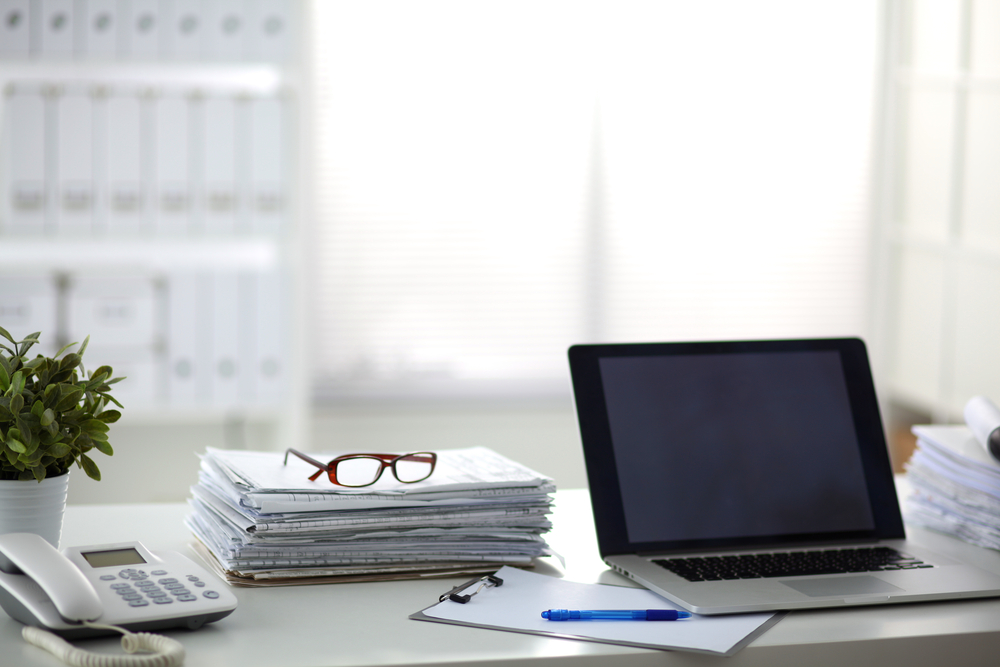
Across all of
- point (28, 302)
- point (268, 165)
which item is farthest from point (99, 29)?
point (28, 302)

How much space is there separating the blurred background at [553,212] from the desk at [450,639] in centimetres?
169

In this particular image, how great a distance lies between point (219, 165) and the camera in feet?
7.97

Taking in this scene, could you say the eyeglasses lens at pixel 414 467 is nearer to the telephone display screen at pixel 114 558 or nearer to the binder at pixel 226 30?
the telephone display screen at pixel 114 558

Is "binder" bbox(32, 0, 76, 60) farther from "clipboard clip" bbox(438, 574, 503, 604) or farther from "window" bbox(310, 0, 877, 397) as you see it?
"clipboard clip" bbox(438, 574, 503, 604)

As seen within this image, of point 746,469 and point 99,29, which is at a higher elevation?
point 99,29

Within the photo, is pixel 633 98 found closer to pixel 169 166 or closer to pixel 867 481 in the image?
pixel 169 166

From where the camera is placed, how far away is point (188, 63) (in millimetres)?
2441

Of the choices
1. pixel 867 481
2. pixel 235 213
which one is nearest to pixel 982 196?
pixel 867 481

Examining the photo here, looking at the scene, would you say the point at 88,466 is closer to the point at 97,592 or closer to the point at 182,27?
the point at 97,592

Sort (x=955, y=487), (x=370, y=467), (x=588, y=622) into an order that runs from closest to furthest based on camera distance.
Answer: (x=588, y=622) < (x=370, y=467) < (x=955, y=487)

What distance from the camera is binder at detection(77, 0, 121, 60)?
239 centimetres

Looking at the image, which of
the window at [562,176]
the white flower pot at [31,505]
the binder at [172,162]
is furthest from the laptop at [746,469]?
the window at [562,176]

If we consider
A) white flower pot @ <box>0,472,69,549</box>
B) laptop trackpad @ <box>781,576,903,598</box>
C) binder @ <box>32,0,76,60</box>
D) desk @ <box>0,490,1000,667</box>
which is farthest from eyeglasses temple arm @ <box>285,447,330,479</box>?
binder @ <box>32,0,76,60</box>

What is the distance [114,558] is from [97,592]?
89 mm
